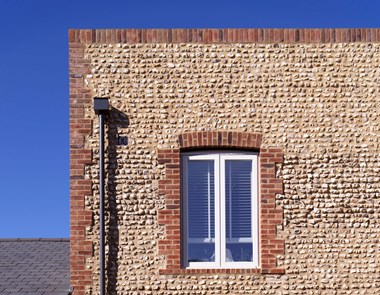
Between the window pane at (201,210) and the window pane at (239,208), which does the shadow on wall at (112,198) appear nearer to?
the window pane at (201,210)

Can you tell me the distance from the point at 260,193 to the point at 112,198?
2.49m

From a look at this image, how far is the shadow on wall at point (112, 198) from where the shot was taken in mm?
12641

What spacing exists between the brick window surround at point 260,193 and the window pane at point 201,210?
0.28 metres

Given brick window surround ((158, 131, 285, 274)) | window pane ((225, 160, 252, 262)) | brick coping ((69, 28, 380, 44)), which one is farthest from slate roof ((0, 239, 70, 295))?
brick coping ((69, 28, 380, 44))

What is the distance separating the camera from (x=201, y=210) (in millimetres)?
12938

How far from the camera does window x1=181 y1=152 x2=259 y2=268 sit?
1283 centimetres

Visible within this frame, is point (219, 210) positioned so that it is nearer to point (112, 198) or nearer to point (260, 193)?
point (260, 193)

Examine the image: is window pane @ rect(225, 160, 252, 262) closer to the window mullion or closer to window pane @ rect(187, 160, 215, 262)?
the window mullion

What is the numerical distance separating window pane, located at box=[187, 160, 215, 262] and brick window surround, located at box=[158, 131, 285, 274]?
11.2 inches

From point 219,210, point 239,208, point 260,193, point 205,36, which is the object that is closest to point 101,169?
point 219,210

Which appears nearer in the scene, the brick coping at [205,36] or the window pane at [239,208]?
the window pane at [239,208]

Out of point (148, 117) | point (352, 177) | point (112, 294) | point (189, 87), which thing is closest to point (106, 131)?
point (148, 117)

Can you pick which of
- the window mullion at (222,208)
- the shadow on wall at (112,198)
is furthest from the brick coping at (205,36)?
the window mullion at (222,208)

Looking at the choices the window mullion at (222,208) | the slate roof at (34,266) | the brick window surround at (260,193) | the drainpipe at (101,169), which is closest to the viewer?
the drainpipe at (101,169)
